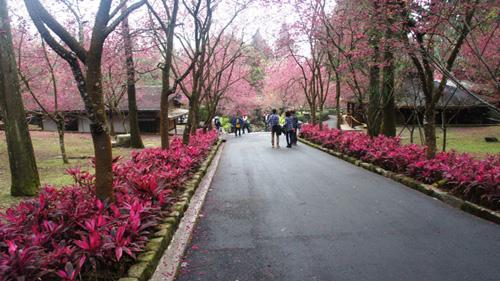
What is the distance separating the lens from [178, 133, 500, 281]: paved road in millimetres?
3814

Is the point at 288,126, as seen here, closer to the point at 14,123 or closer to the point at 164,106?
the point at 164,106

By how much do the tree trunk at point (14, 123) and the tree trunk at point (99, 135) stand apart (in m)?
4.44

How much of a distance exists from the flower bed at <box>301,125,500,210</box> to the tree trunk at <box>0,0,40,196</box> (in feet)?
27.0

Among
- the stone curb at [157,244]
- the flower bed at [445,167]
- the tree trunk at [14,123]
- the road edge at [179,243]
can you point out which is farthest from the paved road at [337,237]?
the tree trunk at [14,123]

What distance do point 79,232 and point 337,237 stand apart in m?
3.03

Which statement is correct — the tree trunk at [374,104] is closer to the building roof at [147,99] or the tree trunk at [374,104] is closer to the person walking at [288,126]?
the person walking at [288,126]

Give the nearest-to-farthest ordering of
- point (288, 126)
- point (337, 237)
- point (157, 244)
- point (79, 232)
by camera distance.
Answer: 1. point (79, 232)
2. point (157, 244)
3. point (337, 237)
4. point (288, 126)

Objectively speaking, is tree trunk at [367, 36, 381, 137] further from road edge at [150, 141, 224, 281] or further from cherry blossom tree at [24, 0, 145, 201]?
cherry blossom tree at [24, 0, 145, 201]

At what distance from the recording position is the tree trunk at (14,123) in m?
7.86

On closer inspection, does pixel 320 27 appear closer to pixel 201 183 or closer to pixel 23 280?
pixel 201 183

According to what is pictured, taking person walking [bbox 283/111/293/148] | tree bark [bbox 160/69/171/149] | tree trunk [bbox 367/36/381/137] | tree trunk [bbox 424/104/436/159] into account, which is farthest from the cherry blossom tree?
person walking [bbox 283/111/293/148]

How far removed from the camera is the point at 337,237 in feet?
15.6

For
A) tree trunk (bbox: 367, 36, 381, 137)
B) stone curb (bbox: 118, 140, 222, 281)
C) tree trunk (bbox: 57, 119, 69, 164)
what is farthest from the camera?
tree trunk (bbox: 57, 119, 69, 164)

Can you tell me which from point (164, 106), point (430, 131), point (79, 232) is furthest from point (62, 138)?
point (430, 131)
